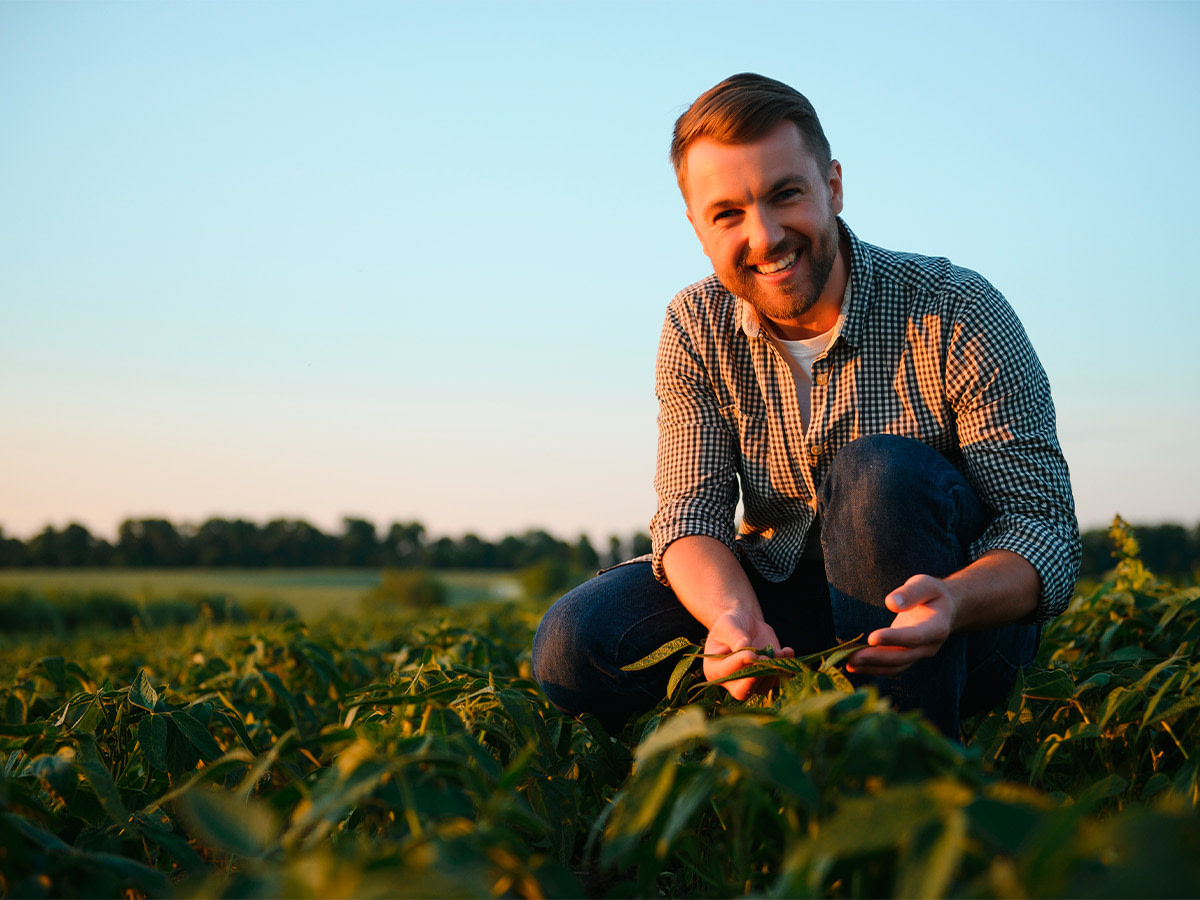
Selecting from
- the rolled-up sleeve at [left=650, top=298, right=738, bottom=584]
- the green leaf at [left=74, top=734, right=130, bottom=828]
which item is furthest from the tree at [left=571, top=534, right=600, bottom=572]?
the green leaf at [left=74, top=734, right=130, bottom=828]

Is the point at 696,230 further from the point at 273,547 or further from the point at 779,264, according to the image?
the point at 273,547

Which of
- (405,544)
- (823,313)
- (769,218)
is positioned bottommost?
(405,544)

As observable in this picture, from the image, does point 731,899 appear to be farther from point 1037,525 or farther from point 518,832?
point 1037,525

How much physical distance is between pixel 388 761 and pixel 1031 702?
1.61 metres

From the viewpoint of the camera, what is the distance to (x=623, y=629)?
229 centimetres

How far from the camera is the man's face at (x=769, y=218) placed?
230 centimetres

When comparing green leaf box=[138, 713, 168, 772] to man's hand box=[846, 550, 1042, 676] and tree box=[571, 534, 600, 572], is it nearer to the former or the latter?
man's hand box=[846, 550, 1042, 676]

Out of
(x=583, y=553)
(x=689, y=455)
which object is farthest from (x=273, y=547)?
(x=689, y=455)

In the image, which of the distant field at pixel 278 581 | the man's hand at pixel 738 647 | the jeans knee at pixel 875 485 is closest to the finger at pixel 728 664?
the man's hand at pixel 738 647

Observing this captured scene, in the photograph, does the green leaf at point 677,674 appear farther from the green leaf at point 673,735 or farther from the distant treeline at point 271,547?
the distant treeline at point 271,547

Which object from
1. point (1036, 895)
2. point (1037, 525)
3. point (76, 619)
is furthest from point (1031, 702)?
point (76, 619)

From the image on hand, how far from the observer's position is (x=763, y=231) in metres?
2.30

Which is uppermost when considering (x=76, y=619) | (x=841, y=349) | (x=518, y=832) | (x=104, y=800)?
(x=841, y=349)

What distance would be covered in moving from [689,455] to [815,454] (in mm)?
368
